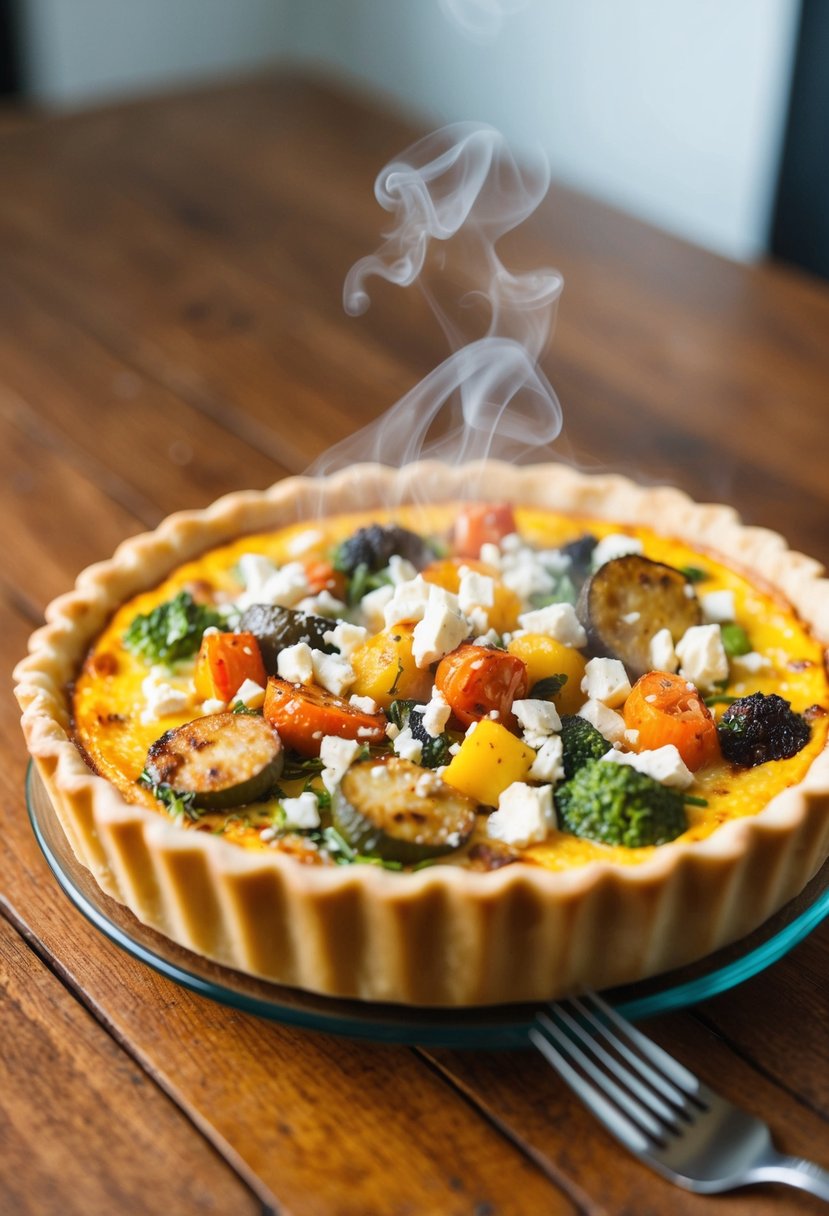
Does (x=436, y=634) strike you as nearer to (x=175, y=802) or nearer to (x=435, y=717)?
(x=435, y=717)

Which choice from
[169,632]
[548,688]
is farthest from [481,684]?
[169,632]

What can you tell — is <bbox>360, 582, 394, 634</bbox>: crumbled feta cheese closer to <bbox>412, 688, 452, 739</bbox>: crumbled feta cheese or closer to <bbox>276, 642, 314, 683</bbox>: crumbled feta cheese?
<bbox>276, 642, 314, 683</bbox>: crumbled feta cheese

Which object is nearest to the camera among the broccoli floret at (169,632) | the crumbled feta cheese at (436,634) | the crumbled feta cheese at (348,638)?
the crumbled feta cheese at (436,634)

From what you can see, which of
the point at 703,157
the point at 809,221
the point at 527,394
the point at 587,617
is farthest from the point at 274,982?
the point at 703,157

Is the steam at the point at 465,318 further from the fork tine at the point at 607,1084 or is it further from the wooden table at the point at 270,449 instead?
the fork tine at the point at 607,1084

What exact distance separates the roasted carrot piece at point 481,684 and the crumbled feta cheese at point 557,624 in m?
0.14

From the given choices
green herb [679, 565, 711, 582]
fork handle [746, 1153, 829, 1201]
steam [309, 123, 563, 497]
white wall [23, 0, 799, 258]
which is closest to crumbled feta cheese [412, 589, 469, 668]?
green herb [679, 565, 711, 582]

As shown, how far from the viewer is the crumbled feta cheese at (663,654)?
2.49 meters

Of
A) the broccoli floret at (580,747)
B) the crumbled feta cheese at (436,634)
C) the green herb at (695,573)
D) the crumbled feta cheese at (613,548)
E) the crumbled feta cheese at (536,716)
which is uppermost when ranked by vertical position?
the crumbled feta cheese at (436,634)

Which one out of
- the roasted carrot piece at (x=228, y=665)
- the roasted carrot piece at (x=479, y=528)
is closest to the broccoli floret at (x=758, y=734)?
the roasted carrot piece at (x=479, y=528)

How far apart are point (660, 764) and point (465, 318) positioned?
2365 millimetres

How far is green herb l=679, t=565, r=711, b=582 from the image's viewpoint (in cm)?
282

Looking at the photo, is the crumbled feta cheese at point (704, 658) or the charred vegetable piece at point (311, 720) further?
the crumbled feta cheese at point (704, 658)

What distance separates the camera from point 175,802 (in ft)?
7.16
